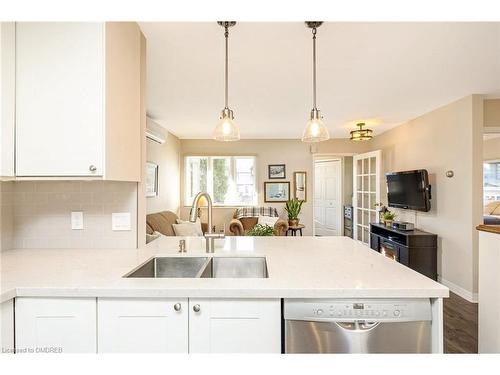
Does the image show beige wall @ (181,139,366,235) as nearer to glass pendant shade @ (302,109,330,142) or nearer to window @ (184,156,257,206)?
window @ (184,156,257,206)

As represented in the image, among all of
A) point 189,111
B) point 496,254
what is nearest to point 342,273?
point 496,254

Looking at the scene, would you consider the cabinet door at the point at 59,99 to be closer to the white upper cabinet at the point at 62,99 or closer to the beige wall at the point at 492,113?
the white upper cabinet at the point at 62,99

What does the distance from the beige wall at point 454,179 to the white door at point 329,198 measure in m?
2.50

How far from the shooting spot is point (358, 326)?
1.09 meters

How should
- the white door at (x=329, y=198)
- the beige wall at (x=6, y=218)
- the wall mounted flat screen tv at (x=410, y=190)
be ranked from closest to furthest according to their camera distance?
1. the beige wall at (x=6, y=218)
2. the wall mounted flat screen tv at (x=410, y=190)
3. the white door at (x=329, y=198)

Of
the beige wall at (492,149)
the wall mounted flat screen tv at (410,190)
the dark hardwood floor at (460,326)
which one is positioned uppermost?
the beige wall at (492,149)

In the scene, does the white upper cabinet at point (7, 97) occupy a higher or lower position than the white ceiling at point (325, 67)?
lower

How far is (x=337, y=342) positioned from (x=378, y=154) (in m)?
4.35

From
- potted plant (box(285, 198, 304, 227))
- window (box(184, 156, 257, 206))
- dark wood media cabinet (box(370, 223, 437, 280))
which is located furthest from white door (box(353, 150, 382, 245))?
window (box(184, 156, 257, 206))

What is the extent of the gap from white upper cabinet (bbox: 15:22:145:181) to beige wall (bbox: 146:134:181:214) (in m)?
2.67

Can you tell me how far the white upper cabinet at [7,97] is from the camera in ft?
4.18

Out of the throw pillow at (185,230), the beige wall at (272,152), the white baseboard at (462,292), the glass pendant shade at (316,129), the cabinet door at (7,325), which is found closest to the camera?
the cabinet door at (7,325)

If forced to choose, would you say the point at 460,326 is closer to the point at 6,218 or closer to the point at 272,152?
the point at 6,218

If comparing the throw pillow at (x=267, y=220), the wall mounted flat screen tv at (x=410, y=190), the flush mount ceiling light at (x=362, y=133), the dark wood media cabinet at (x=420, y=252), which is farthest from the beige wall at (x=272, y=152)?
the dark wood media cabinet at (x=420, y=252)
